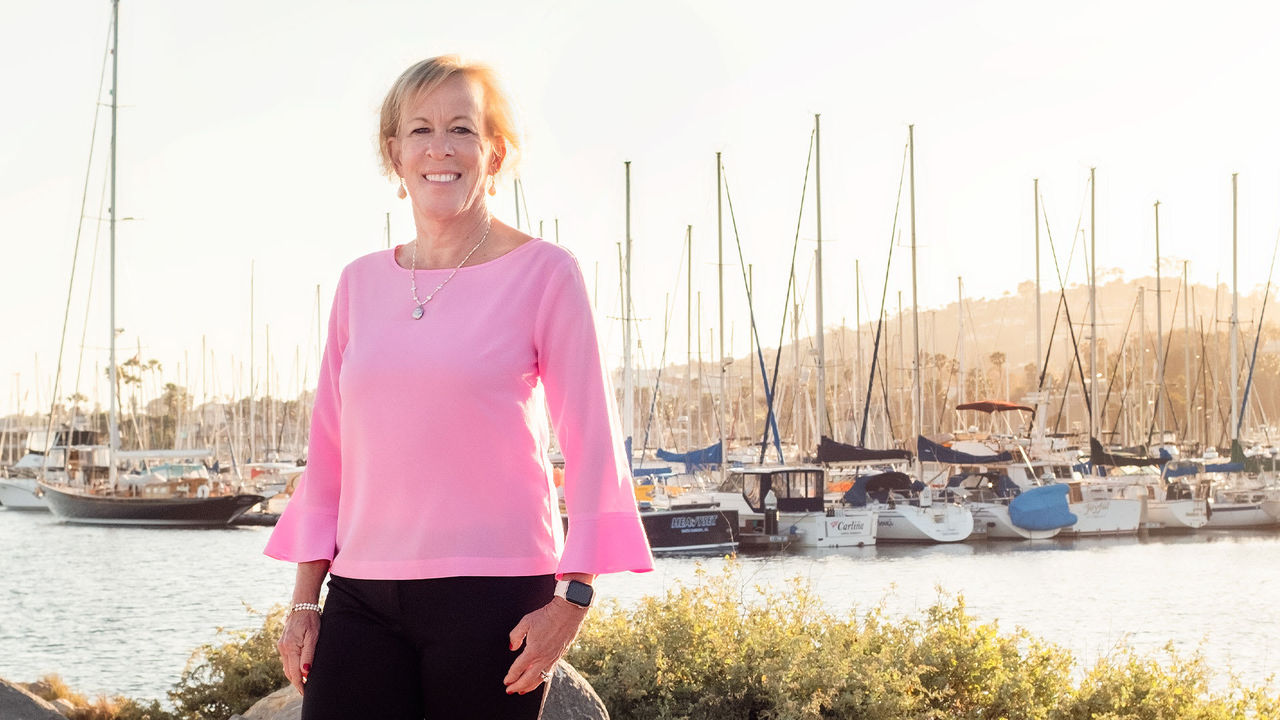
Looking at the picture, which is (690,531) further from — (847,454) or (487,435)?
(487,435)

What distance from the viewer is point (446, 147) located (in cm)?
246

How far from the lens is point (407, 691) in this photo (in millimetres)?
2312

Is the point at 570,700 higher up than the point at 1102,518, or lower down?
higher up

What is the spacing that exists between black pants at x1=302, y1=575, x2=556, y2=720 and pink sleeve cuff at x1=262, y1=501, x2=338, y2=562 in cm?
22

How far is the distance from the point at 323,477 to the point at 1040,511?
117 ft

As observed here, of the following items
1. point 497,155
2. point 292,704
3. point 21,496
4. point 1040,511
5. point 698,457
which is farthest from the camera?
point 21,496

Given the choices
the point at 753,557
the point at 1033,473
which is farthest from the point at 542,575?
the point at 1033,473

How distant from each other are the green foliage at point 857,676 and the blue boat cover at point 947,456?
31071 mm

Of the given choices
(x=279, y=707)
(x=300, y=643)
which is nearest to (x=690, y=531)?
(x=279, y=707)

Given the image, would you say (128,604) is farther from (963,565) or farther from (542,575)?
(542,575)

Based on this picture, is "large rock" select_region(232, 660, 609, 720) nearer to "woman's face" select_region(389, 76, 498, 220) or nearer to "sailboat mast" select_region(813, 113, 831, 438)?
"woman's face" select_region(389, 76, 498, 220)

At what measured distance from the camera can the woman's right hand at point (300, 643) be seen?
2449 mm

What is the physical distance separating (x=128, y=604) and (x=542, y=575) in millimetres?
25922

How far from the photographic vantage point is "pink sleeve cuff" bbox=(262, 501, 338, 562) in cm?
252
